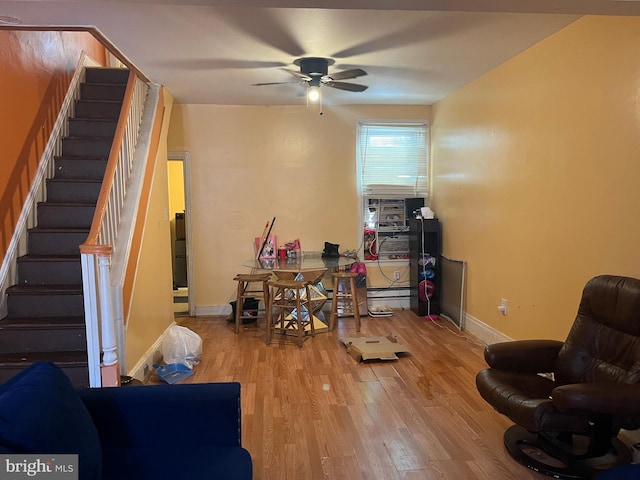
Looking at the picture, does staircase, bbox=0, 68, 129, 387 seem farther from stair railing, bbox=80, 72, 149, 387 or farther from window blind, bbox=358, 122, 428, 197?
window blind, bbox=358, 122, 428, 197

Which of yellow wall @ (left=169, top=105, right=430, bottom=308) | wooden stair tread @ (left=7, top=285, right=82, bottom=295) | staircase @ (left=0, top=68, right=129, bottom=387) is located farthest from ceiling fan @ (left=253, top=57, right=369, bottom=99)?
wooden stair tread @ (left=7, top=285, right=82, bottom=295)

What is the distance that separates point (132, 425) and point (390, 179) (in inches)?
177

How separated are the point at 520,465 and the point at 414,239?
10.7ft

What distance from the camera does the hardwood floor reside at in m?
2.34

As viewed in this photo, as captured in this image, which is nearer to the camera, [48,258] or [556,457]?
[556,457]

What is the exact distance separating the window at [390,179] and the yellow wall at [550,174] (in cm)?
88

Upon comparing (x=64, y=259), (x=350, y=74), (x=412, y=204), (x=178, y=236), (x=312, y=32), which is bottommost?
(x=178, y=236)

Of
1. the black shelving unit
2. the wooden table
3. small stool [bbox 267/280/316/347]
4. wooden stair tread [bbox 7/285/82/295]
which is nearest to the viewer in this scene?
wooden stair tread [bbox 7/285/82/295]

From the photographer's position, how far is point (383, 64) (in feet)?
12.4

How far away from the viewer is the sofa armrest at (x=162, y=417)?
5.64ft

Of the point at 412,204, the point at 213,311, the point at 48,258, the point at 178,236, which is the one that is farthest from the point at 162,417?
the point at 178,236

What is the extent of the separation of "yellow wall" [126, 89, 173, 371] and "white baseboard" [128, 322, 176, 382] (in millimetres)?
36

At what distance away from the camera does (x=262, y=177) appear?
17.9ft

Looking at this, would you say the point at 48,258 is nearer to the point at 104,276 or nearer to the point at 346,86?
the point at 104,276
